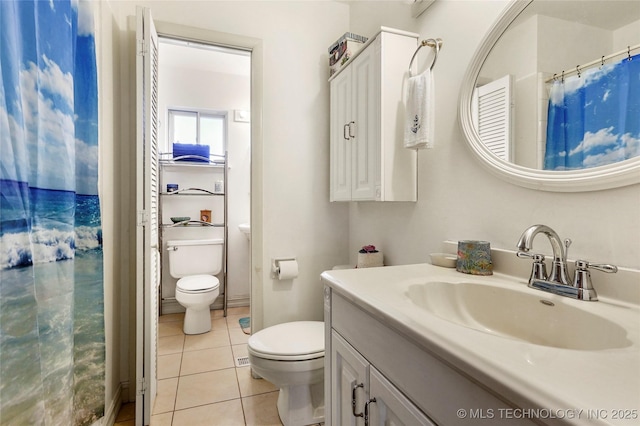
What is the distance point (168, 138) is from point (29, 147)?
265 cm

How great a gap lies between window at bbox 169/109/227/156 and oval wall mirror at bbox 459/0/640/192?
9.11ft

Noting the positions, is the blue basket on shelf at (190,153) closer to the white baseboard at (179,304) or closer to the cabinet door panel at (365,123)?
the white baseboard at (179,304)

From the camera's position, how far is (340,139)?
5.86 ft

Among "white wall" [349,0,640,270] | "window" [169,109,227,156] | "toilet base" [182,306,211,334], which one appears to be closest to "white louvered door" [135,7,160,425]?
"toilet base" [182,306,211,334]

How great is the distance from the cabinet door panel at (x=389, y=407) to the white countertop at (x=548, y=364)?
15 centimetres

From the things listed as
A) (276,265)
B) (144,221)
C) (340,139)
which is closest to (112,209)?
(144,221)

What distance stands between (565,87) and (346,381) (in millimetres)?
1051

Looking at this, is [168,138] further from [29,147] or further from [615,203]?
[615,203]

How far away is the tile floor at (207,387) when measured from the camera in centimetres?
157

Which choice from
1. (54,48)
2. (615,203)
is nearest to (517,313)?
(615,203)

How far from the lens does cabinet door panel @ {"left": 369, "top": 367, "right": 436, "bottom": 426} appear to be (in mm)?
613

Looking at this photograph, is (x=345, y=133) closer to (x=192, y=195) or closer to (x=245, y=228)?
(x=245, y=228)

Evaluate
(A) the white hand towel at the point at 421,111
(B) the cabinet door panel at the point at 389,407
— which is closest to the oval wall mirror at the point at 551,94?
(A) the white hand towel at the point at 421,111

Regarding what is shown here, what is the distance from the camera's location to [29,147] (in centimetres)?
78
